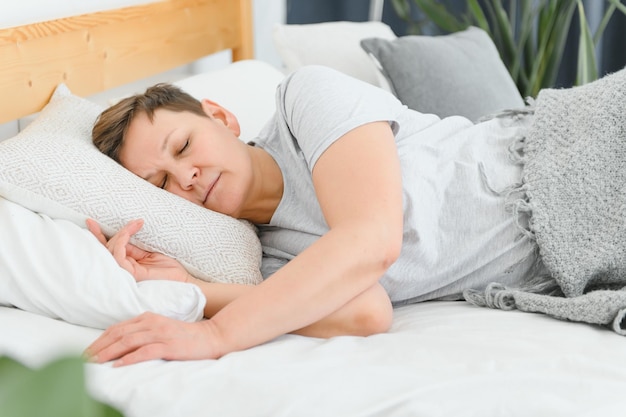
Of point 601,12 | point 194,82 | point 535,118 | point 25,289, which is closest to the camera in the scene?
point 25,289

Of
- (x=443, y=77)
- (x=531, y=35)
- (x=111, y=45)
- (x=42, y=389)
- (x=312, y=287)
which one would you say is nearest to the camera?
(x=42, y=389)

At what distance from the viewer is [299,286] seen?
105 centimetres

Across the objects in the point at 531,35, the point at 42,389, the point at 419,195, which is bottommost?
the point at 531,35

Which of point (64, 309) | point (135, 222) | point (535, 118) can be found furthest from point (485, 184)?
point (64, 309)

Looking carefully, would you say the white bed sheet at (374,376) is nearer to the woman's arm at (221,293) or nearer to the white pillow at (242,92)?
the woman's arm at (221,293)

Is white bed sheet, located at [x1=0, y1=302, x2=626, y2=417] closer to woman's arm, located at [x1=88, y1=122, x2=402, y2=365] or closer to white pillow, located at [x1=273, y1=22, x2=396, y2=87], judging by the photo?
woman's arm, located at [x1=88, y1=122, x2=402, y2=365]

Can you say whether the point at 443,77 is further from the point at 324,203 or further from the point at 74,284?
the point at 74,284

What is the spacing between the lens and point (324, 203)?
3.83 feet

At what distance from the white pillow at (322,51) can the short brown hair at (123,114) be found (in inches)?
40.0

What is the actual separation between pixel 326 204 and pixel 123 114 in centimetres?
43

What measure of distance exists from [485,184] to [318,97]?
0.32 metres

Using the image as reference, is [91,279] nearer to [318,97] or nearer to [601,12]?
[318,97]

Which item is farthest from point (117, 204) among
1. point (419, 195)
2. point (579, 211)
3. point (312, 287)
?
point (579, 211)

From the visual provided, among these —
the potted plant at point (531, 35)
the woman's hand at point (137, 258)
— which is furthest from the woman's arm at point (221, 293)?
the potted plant at point (531, 35)
